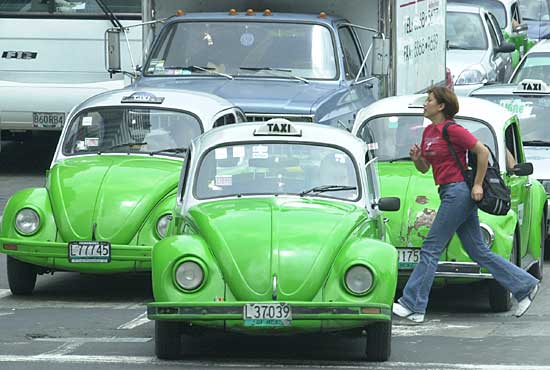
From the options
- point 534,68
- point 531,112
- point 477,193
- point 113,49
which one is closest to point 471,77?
point 534,68

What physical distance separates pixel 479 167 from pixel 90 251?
3.24m

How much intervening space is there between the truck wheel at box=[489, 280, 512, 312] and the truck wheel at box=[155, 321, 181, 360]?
10.8ft

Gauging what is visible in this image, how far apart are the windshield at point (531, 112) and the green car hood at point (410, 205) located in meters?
3.71

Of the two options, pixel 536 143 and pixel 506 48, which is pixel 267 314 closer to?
pixel 536 143

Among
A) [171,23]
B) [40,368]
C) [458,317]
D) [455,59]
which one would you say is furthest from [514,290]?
[455,59]

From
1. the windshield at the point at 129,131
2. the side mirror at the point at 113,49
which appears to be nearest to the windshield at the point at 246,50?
the side mirror at the point at 113,49

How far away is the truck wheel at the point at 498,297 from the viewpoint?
12250mm

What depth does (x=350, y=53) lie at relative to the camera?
1764 centimetres

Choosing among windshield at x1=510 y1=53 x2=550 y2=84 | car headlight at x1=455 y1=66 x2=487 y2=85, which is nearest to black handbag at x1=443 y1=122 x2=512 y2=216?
windshield at x1=510 y1=53 x2=550 y2=84

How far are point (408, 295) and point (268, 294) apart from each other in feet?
6.94

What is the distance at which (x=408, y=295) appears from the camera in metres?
11.4

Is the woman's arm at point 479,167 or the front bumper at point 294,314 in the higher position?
the woman's arm at point 479,167

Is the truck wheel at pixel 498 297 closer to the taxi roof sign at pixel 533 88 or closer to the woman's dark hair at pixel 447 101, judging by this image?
the woman's dark hair at pixel 447 101

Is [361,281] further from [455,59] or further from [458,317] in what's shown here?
[455,59]
